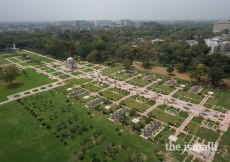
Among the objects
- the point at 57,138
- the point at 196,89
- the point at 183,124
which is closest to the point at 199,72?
the point at 196,89

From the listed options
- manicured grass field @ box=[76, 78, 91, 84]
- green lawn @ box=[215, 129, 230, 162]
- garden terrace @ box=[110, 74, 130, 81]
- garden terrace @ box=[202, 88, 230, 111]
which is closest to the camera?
green lawn @ box=[215, 129, 230, 162]

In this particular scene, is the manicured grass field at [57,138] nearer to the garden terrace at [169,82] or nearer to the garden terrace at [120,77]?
the garden terrace at [120,77]

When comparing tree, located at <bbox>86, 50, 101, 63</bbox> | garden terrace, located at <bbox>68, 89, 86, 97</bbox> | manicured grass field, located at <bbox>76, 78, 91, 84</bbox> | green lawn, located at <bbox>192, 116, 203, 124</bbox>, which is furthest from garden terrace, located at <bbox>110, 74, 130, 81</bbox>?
green lawn, located at <bbox>192, 116, 203, 124</bbox>

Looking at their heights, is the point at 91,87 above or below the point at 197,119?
above

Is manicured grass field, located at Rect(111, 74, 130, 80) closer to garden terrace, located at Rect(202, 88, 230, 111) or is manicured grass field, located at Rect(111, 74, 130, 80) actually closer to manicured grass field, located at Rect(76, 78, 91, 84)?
manicured grass field, located at Rect(76, 78, 91, 84)

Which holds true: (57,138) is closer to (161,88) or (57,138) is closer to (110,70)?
(161,88)

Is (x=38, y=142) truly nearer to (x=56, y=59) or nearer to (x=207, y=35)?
(x=56, y=59)
